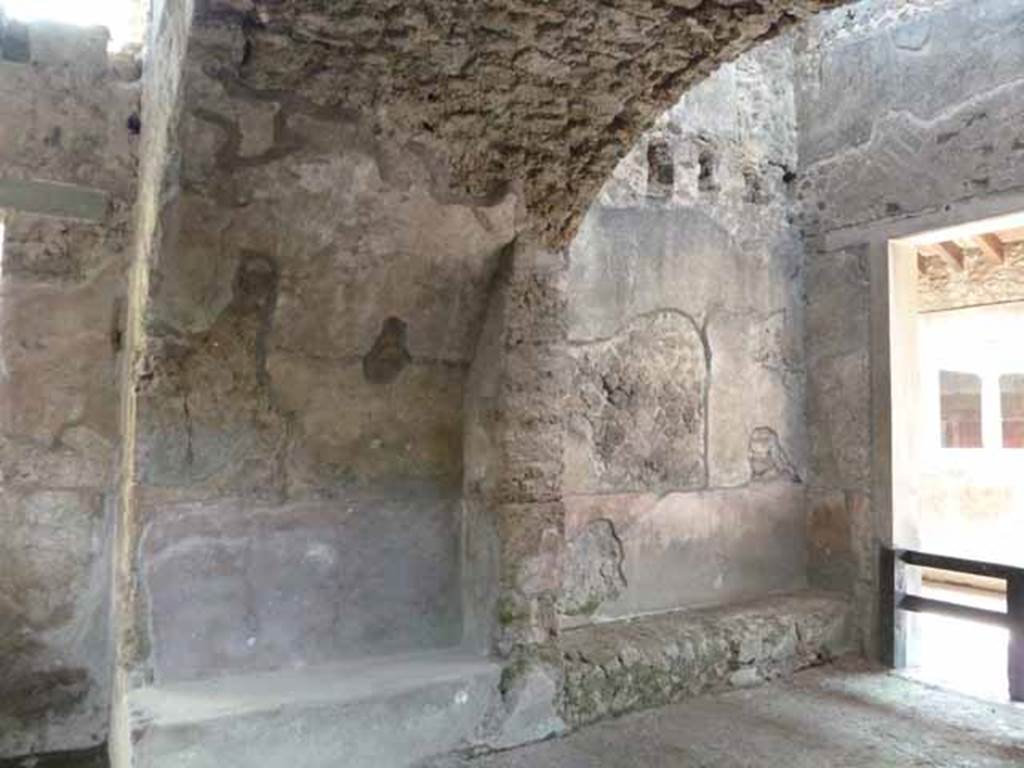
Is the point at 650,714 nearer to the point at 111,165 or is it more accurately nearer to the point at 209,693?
the point at 209,693

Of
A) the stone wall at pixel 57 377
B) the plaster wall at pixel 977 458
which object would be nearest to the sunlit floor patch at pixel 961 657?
the plaster wall at pixel 977 458

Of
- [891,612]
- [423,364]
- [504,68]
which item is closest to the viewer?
[504,68]

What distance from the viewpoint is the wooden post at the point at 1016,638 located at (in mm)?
2533

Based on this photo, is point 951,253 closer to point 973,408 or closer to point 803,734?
point 973,408

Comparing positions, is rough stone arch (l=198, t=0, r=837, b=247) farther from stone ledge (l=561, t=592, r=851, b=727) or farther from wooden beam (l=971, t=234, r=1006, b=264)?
wooden beam (l=971, t=234, r=1006, b=264)

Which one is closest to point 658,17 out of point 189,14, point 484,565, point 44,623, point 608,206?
point 189,14

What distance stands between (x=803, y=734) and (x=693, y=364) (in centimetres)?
136

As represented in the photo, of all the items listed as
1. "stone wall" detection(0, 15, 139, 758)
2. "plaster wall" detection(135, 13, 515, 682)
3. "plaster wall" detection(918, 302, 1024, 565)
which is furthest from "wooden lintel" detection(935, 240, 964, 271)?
"stone wall" detection(0, 15, 139, 758)

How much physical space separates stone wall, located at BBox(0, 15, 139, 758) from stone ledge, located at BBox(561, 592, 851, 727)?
1.45 meters

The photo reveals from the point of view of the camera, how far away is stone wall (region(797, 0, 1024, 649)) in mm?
2695

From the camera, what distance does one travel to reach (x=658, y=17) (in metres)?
1.54

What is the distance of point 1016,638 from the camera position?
2.55 m

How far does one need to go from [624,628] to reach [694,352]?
1.11 m

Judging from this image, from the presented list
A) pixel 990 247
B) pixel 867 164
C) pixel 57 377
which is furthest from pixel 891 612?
pixel 990 247
